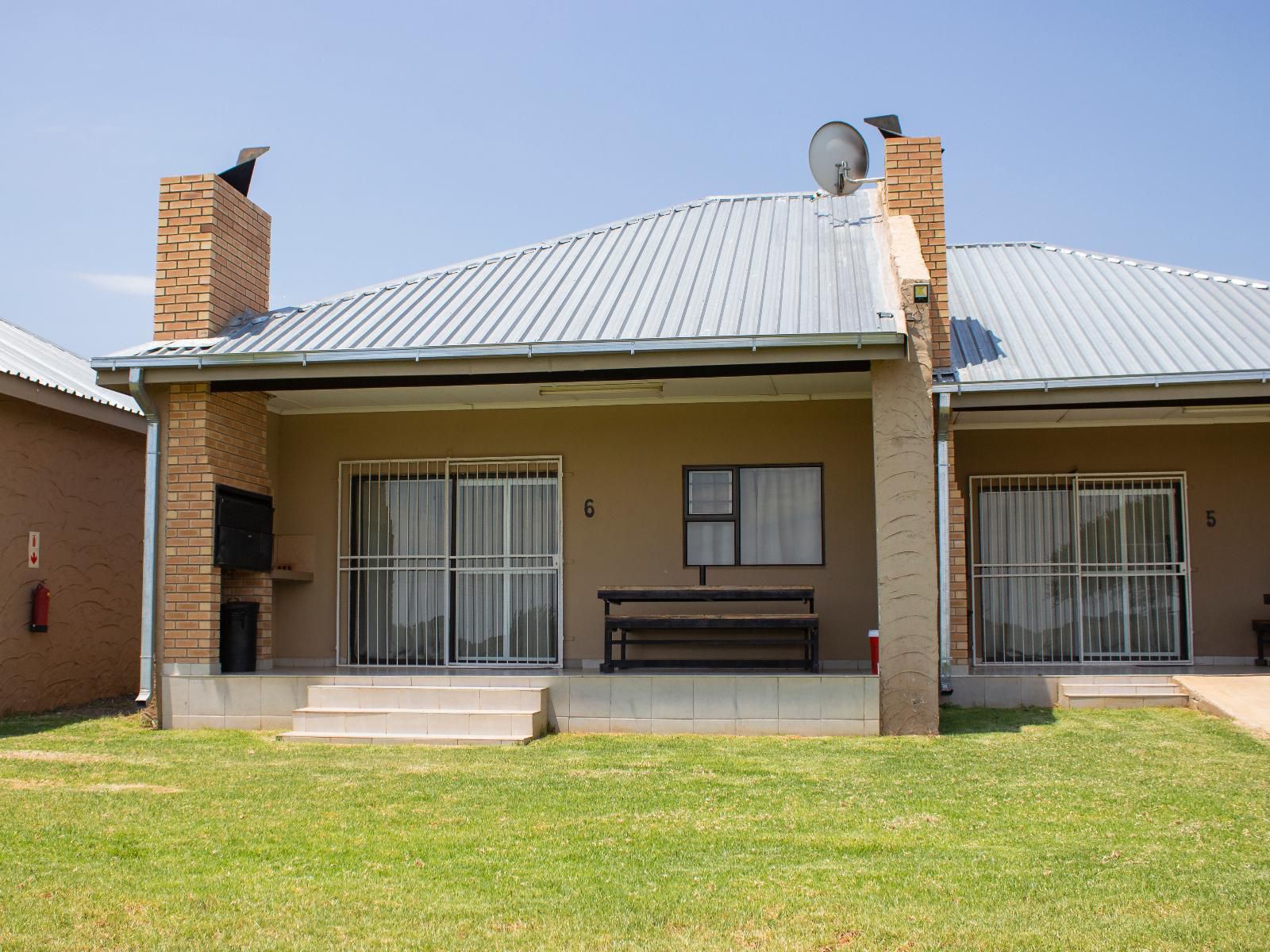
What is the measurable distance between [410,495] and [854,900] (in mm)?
8308

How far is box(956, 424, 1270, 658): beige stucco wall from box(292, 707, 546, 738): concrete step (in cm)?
538

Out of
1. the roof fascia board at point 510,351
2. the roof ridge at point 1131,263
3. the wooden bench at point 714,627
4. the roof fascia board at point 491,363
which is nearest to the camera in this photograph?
the roof fascia board at point 510,351

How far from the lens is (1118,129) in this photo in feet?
45.0

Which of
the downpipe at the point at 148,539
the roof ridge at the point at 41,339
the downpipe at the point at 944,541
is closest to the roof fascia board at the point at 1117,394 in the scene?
the downpipe at the point at 944,541

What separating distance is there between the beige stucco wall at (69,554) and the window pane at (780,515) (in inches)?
258

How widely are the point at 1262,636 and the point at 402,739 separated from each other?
804cm

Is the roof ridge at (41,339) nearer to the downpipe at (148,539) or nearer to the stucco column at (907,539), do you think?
the downpipe at (148,539)

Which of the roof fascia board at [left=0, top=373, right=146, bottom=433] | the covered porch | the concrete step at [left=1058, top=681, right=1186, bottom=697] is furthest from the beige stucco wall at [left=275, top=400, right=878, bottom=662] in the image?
the concrete step at [left=1058, top=681, right=1186, bottom=697]

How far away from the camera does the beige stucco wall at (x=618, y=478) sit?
38.3 ft

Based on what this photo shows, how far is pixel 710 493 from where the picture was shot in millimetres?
11930

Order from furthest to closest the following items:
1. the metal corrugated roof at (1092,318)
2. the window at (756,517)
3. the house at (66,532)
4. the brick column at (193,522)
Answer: the window at (756,517)
the house at (66,532)
the metal corrugated roof at (1092,318)
the brick column at (193,522)

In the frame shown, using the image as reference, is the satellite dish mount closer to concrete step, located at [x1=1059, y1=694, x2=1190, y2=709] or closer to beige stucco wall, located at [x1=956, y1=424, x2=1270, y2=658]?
beige stucco wall, located at [x1=956, y1=424, x2=1270, y2=658]

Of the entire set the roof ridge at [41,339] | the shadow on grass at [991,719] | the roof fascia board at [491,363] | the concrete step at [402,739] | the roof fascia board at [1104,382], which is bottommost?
the concrete step at [402,739]

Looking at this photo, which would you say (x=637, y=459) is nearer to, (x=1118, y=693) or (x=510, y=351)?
(x=510, y=351)
